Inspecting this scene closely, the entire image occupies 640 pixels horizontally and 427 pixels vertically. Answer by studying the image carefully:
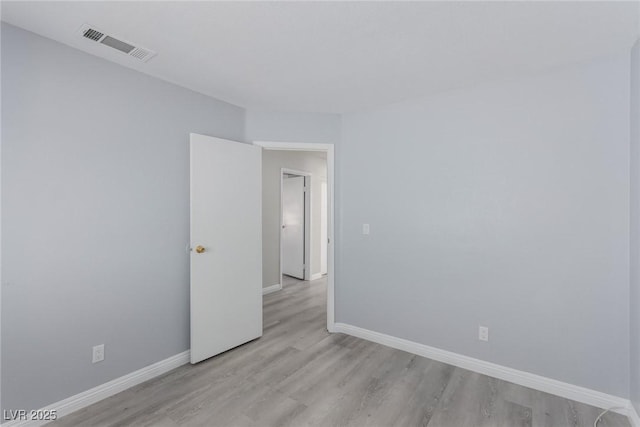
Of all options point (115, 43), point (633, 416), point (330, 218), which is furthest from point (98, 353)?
point (633, 416)

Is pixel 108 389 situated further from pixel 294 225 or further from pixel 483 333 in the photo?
pixel 294 225

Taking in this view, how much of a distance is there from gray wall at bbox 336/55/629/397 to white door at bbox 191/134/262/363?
1057mm

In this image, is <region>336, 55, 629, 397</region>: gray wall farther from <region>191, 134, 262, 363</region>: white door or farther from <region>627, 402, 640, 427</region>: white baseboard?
<region>191, 134, 262, 363</region>: white door

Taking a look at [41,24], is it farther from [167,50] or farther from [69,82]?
[167,50]

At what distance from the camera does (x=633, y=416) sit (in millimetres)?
2023

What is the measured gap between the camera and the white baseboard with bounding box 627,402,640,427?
196cm

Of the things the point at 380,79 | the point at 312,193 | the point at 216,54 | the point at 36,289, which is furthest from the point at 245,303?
the point at 312,193

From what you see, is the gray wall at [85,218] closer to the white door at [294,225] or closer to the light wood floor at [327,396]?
the light wood floor at [327,396]

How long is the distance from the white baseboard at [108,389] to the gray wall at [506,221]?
180 cm

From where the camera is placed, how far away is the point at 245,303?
3.17 meters

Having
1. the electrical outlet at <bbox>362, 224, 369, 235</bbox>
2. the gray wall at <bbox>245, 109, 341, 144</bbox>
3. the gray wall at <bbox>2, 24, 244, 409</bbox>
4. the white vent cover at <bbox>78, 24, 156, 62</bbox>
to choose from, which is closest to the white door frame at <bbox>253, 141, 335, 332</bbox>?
the gray wall at <bbox>245, 109, 341, 144</bbox>

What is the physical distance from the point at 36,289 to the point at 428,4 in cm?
278

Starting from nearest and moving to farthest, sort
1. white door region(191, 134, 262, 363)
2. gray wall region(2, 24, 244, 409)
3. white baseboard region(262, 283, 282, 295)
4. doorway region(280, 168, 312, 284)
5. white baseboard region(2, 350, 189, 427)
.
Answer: gray wall region(2, 24, 244, 409), white baseboard region(2, 350, 189, 427), white door region(191, 134, 262, 363), white baseboard region(262, 283, 282, 295), doorway region(280, 168, 312, 284)

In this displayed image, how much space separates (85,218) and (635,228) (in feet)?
11.8
